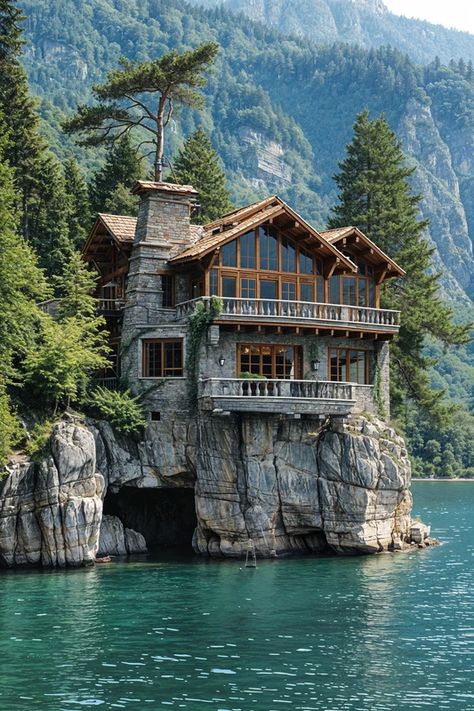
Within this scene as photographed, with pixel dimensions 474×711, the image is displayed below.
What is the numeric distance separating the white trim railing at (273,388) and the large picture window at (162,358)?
2154 millimetres

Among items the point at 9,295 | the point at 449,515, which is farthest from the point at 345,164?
the point at 9,295

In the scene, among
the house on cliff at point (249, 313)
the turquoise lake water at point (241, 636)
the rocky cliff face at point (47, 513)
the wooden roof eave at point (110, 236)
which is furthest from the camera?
the wooden roof eave at point (110, 236)

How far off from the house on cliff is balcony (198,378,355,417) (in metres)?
0.05

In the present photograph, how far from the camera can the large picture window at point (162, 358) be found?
50.4 meters

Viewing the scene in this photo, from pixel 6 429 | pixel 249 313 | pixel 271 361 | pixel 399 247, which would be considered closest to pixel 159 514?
pixel 271 361

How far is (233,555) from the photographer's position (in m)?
48.4

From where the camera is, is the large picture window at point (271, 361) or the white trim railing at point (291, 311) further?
the large picture window at point (271, 361)

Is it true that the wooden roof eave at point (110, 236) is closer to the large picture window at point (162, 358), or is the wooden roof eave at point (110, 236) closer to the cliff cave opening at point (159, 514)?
the large picture window at point (162, 358)

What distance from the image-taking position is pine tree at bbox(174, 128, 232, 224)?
75812 mm

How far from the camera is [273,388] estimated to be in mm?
48281

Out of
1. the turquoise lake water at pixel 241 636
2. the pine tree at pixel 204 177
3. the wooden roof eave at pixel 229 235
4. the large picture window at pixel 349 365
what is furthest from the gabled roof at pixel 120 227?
the turquoise lake water at pixel 241 636

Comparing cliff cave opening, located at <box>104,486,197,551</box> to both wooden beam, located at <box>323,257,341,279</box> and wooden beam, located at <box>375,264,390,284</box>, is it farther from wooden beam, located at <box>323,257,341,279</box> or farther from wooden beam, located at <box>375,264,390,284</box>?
wooden beam, located at <box>375,264,390,284</box>

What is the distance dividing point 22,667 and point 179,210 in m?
30.0

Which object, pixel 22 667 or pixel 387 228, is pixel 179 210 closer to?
pixel 387 228
